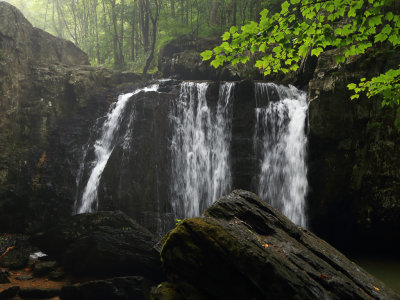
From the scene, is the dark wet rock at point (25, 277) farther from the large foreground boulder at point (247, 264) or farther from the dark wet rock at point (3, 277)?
the large foreground boulder at point (247, 264)

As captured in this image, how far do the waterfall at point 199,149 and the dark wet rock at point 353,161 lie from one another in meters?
3.46

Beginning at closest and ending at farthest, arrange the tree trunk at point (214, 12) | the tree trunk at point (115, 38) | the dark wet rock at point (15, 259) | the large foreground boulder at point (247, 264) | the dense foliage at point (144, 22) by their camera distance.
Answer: the large foreground boulder at point (247, 264)
the dark wet rock at point (15, 259)
the dense foliage at point (144, 22)
the tree trunk at point (214, 12)
the tree trunk at point (115, 38)

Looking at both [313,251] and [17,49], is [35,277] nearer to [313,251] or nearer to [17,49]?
[313,251]

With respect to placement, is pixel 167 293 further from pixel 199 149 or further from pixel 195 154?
pixel 199 149

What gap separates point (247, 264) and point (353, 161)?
796 cm

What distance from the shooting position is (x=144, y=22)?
989 inches

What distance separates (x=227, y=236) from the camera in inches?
164

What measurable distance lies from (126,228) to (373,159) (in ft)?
27.2

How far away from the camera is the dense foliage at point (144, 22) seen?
828 inches

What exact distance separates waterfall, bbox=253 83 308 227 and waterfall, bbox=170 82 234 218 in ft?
4.45

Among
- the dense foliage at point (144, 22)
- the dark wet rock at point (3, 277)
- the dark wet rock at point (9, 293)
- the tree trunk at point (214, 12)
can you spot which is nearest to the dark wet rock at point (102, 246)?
the dark wet rock at point (3, 277)

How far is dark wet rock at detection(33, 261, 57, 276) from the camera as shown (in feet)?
26.8

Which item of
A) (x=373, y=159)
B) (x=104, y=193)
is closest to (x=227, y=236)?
(x=373, y=159)

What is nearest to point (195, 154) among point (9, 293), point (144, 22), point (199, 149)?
point (199, 149)
